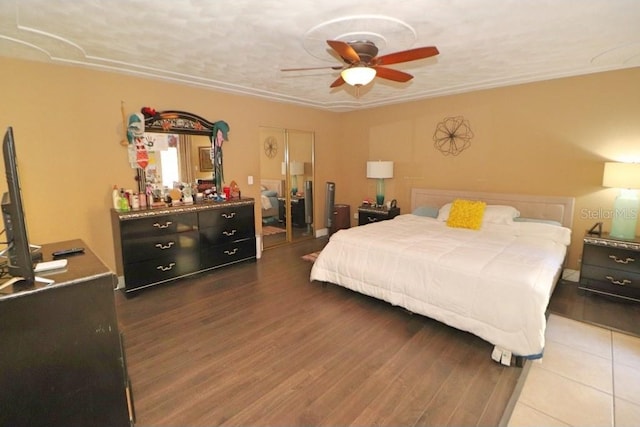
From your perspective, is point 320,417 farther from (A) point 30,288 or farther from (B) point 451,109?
(B) point 451,109

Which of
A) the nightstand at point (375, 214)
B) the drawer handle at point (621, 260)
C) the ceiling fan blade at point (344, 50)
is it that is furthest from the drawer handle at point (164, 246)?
the drawer handle at point (621, 260)

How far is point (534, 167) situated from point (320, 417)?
4.14 metres

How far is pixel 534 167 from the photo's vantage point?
4.16 metres

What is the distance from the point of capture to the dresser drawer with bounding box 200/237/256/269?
412 centimetres

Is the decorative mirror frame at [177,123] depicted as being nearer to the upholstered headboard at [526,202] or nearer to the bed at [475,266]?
the bed at [475,266]

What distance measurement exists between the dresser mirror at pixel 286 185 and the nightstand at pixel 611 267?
13.9ft

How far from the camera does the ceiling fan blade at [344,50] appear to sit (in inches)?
84.2

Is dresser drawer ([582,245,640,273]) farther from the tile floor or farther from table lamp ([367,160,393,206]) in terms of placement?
table lamp ([367,160,393,206])

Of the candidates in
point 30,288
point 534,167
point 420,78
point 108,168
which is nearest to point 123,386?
point 30,288

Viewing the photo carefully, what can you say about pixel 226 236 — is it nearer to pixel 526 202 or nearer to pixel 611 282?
pixel 526 202

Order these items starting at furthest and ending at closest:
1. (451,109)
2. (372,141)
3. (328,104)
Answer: (372,141) < (328,104) < (451,109)

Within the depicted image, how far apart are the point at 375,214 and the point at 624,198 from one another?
10.4 ft

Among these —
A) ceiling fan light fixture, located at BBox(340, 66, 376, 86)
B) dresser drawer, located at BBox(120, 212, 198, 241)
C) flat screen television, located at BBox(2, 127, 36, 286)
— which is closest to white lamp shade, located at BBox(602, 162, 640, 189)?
ceiling fan light fixture, located at BBox(340, 66, 376, 86)

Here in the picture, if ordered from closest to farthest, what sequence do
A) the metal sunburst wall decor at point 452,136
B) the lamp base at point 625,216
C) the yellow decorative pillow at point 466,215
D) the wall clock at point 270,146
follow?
the lamp base at point 625,216 → the yellow decorative pillow at point 466,215 → the metal sunburst wall decor at point 452,136 → the wall clock at point 270,146
